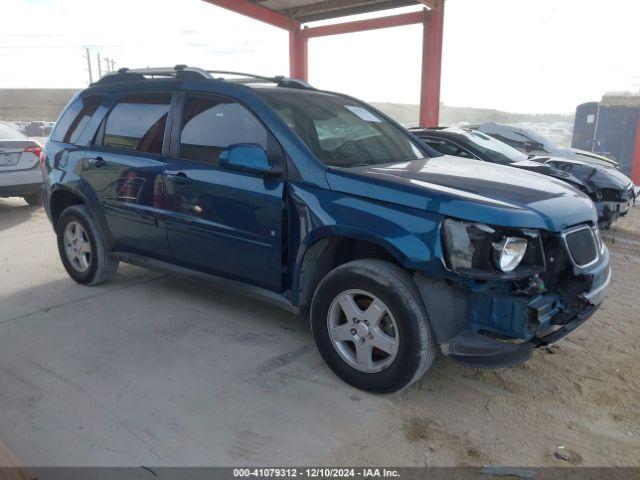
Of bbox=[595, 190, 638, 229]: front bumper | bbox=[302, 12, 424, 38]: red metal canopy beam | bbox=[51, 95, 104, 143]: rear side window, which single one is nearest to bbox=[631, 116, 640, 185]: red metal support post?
bbox=[302, 12, 424, 38]: red metal canopy beam

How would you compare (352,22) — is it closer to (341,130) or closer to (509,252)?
(341,130)

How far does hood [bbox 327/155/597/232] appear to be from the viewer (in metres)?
2.60

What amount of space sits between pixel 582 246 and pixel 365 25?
1025cm

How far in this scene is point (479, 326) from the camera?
266cm

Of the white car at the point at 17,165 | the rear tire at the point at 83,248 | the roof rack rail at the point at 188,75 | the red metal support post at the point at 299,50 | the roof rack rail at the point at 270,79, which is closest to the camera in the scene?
the roof rack rail at the point at 188,75

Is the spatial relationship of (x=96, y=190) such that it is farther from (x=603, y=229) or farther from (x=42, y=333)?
(x=603, y=229)

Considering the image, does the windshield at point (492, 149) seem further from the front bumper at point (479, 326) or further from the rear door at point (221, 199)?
the front bumper at point (479, 326)

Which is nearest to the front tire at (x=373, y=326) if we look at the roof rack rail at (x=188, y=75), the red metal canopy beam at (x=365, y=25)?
the roof rack rail at (x=188, y=75)

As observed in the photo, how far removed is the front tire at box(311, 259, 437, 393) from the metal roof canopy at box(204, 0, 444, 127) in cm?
928

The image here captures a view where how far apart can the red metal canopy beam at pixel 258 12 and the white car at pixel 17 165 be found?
4612 mm

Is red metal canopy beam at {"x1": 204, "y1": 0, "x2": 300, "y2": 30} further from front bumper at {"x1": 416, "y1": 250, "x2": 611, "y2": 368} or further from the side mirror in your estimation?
front bumper at {"x1": 416, "y1": 250, "x2": 611, "y2": 368}

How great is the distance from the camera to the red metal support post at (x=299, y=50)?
1291 cm

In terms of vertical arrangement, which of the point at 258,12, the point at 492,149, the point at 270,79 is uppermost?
the point at 258,12

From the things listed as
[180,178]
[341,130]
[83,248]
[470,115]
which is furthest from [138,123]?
[470,115]
